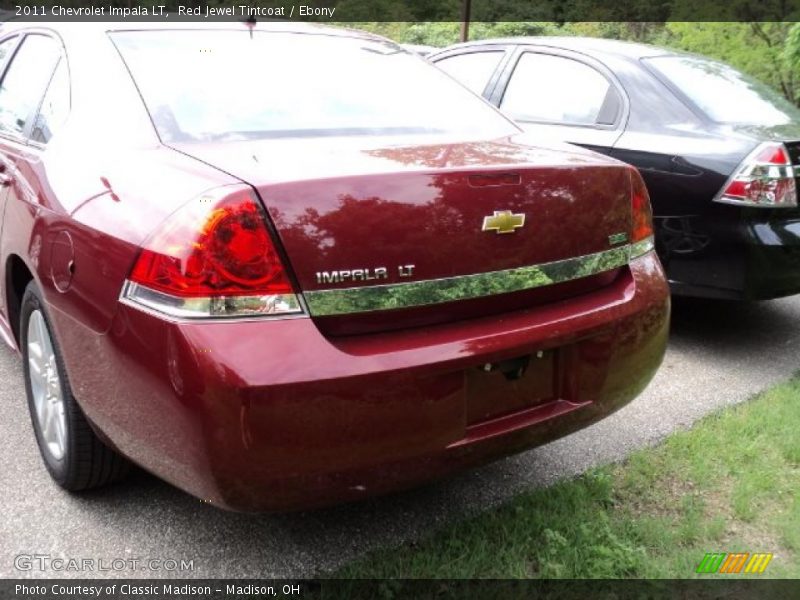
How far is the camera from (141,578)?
228cm

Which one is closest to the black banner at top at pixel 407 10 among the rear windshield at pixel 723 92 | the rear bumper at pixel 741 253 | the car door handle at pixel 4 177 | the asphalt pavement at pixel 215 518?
the car door handle at pixel 4 177

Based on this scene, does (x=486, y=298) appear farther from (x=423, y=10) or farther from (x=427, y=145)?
(x=423, y=10)

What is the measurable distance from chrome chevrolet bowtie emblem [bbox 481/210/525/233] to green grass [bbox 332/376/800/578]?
978 millimetres

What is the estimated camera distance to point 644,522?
2.56 meters

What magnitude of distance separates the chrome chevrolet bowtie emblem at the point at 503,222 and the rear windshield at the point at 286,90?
0.57m

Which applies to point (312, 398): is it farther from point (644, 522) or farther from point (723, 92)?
point (723, 92)

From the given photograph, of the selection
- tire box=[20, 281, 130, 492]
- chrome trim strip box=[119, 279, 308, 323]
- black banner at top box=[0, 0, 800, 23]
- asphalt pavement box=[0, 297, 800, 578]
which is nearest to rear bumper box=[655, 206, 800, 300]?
asphalt pavement box=[0, 297, 800, 578]

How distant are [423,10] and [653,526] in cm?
2681

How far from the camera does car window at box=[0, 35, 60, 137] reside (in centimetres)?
298

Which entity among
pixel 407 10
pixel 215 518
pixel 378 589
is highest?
pixel 378 589

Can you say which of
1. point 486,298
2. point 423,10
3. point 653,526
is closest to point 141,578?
point 486,298

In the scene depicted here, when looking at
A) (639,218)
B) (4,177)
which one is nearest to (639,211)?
(639,218)

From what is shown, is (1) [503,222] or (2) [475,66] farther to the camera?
(2) [475,66]

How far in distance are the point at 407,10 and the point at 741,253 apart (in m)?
25.5
